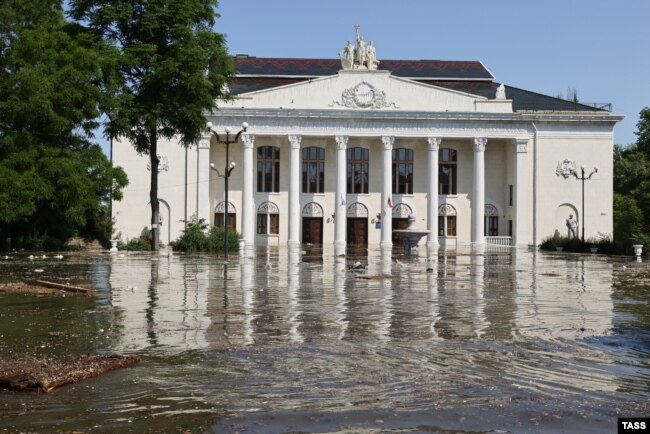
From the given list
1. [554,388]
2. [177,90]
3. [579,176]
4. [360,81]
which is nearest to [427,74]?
[360,81]

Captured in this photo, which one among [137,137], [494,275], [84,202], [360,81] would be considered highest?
[360,81]

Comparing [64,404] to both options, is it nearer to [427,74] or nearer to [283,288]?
[283,288]

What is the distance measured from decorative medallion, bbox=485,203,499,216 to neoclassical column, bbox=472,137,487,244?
3.00 m

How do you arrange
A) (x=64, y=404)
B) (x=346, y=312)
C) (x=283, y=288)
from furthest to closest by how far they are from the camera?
1. (x=283, y=288)
2. (x=346, y=312)
3. (x=64, y=404)

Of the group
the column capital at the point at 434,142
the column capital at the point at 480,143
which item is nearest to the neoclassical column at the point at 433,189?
the column capital at the point at 434,142

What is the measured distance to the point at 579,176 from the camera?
6269cm

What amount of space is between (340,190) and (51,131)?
96.5 feet

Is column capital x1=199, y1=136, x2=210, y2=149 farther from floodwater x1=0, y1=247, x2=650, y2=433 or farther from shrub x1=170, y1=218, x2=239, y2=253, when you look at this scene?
floodwater x1=0, y1=247, x2=650, y2=433

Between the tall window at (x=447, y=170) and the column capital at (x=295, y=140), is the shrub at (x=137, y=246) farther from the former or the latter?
the tall window at (x=447, y=170)

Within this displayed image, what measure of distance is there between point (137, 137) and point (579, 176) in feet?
126

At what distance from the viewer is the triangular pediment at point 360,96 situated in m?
61.2

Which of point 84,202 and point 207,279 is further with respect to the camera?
point 84,202

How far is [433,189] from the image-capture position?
62188 mm

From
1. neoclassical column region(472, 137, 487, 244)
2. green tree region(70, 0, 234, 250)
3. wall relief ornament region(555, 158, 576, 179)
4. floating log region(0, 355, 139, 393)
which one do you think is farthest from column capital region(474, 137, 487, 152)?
floating log region(0, 355, 139, 393)
